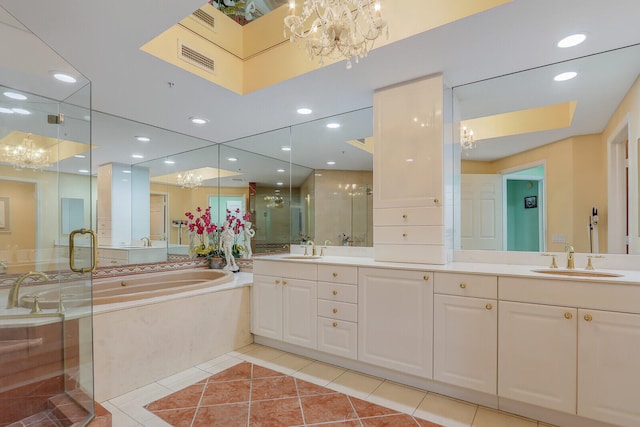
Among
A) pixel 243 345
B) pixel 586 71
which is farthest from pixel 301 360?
pixel 586 71

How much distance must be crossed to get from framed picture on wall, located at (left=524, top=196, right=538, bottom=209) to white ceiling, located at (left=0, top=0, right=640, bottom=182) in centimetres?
41

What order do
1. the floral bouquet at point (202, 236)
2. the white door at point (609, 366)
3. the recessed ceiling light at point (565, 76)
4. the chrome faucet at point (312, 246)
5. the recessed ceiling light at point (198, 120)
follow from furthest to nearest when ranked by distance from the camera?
the floral bouquet at point (202, 236) → the chrome faucet at point (312, 246) → the recessed ceiling light at point (198, 120) → the recessed ceiling light at point (565, 76) → the white door at point (609, 366)

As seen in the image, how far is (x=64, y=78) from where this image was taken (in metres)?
2.25

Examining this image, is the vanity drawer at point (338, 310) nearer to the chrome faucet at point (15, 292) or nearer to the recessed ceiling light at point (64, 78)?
the chrome faucet at point (15, 292)

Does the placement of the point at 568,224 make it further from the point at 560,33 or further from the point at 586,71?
the point at 560,33

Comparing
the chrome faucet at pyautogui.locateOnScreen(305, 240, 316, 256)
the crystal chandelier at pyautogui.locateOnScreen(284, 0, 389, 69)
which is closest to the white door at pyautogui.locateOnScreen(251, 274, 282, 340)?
the chrome faucet at pyautogui.locateOnScreen(305, 240, 316, 256)

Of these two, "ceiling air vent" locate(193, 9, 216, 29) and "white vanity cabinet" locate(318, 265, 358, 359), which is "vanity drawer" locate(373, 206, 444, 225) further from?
"ceiling air vent" locate(193, 9, 216, 29)

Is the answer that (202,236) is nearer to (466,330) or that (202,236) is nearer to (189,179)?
(189,179)

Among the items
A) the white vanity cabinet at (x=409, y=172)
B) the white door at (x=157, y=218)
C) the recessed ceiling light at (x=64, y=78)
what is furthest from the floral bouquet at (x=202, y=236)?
the white vanity cabinet at (x=409, y=172)

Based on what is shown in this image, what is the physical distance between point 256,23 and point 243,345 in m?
2.91

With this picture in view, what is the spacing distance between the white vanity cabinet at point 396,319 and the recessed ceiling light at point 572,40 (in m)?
1.71

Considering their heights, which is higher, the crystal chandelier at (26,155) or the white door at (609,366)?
the crystal chandelier at (26,155)

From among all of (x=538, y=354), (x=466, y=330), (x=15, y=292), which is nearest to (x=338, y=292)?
(x=466, y=330)

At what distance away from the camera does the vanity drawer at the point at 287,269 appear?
2.73 meters
